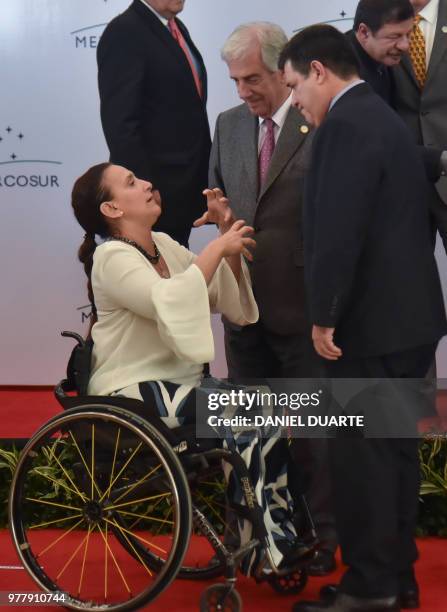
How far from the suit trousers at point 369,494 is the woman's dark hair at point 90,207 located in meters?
0.81

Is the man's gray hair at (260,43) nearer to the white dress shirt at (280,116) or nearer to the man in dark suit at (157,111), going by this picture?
Answer: the white dress shirt at (280,116)

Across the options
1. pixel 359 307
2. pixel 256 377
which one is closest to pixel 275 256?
pixel 256 377

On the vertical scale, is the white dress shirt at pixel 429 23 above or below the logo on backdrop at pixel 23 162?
above

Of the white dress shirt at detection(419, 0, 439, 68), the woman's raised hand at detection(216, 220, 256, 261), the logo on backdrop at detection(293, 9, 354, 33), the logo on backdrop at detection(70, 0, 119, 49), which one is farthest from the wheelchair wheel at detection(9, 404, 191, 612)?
the logo on backdrop at detection(293, 9, 354, 33)

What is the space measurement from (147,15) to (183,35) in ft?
0.82

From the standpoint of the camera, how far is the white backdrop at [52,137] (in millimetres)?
5133

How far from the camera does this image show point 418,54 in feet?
13.0

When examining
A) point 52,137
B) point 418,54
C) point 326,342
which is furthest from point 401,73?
point 52,137

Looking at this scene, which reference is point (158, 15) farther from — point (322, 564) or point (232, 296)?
point (322, 564)

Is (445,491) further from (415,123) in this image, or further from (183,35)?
(183,35)

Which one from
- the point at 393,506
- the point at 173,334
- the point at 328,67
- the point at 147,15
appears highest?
the point at 147,15

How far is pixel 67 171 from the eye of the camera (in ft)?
17.6

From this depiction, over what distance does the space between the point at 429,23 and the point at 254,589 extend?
2215 millimetres

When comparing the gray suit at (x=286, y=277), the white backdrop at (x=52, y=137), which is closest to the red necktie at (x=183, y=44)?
the white backdrop at (x=52, y=137)
